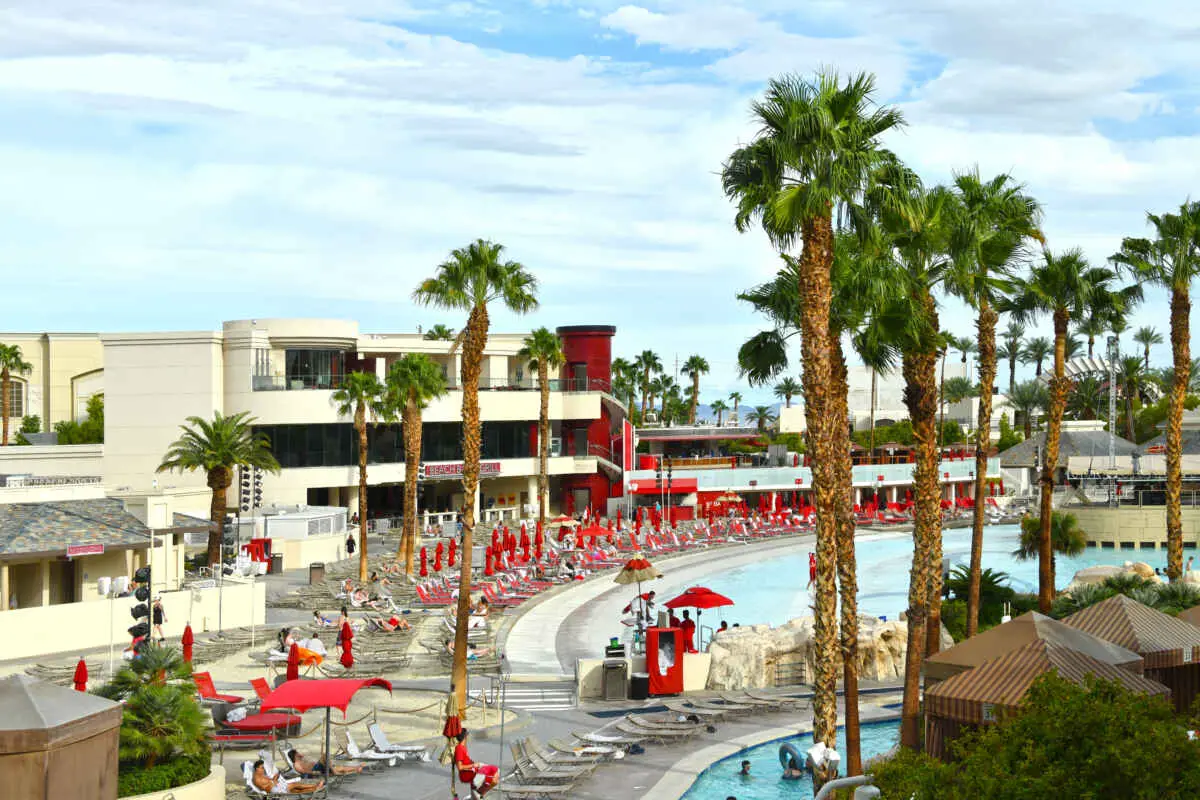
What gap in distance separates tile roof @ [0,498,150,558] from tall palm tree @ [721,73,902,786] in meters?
21.0

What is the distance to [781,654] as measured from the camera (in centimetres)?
2583

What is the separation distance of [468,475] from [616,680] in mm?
4727

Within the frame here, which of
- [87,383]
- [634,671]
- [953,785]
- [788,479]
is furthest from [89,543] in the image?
[87,383]

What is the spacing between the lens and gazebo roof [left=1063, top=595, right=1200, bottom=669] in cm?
1964

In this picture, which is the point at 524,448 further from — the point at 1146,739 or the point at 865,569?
the point at 1146,739

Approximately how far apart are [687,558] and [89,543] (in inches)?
1088

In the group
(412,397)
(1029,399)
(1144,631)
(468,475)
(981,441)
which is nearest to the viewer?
(1144,631)

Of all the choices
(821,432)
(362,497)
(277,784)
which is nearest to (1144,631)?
(821,432)

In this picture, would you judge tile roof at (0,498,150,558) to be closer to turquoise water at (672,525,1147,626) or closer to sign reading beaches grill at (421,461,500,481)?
turquoise water at (672,525,1147,626)

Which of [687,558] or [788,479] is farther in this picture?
[788,479]

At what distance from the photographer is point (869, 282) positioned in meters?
19.3

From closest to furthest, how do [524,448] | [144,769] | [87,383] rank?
[144,769] < [524,448] < [87,383]

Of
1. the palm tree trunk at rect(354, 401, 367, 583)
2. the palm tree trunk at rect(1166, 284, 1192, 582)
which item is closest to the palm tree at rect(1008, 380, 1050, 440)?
the palm tree trunk at rect(354, 401, 367, 583)

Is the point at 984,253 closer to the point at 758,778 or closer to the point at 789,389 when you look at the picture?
the point at 758,778
